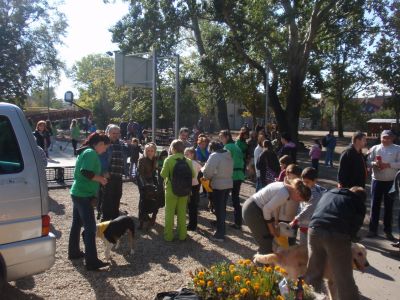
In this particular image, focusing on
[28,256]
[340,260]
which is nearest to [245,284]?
[340,260]

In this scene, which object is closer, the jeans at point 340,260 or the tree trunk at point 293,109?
the jeans at point 340,260

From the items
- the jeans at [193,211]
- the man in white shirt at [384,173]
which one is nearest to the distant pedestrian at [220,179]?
the jeans at [193,211]

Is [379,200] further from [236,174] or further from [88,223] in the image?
[88,223]

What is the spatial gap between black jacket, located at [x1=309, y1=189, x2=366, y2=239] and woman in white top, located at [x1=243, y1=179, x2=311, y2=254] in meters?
0.95

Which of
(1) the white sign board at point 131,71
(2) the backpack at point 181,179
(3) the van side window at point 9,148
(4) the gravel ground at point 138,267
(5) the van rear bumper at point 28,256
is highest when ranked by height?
(1) the white sign board at point 131,71

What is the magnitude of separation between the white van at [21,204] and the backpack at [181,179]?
2730 mm

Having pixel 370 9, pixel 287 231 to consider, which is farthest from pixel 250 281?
pixel 370 9

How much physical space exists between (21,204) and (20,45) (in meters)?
26.2

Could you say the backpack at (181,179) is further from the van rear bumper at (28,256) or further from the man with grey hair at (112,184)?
the van rear bumper at (28,256)

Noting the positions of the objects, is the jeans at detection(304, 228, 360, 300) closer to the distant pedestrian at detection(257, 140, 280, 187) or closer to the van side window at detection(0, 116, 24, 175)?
the van side window at detection(0, 116, 24, 175)

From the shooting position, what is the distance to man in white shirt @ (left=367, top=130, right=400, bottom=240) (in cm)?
750

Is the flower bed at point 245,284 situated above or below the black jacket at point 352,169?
below

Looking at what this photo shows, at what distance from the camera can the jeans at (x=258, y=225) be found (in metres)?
5.40

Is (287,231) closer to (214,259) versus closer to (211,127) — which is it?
(214,259)
